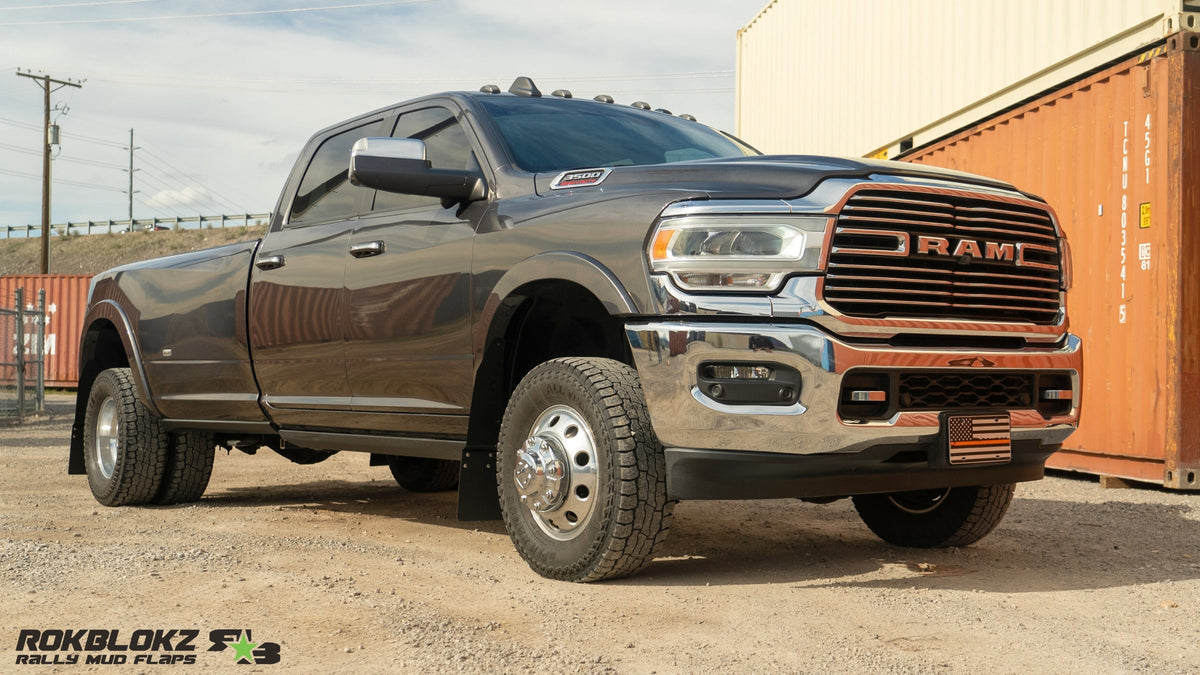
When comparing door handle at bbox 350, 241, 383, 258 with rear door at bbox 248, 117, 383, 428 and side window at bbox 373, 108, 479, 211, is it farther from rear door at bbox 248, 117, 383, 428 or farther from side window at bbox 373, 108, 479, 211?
side window at bbox 373, 108, 479, 211

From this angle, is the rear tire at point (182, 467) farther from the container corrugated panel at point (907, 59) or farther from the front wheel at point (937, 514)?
the container corrugated panel at point (907, 59)

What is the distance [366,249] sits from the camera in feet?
17.3

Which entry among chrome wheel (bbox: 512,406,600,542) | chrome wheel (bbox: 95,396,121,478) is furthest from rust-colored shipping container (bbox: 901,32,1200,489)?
chrome wheel (bbox: 95,396,121,478)

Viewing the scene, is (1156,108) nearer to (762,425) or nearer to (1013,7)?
(1013,7)

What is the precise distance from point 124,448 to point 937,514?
4.49 m

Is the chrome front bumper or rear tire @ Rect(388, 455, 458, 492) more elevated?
the chrome front bumper

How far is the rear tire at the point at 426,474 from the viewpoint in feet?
25.1

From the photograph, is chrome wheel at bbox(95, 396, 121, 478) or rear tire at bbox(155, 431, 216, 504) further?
chrome wheel at bbox(95, 396, 121, 478)

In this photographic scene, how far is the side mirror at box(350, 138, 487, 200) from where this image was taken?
15.2 ft

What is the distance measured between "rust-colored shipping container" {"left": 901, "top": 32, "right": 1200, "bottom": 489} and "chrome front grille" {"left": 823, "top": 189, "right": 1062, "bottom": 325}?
3.98 metres

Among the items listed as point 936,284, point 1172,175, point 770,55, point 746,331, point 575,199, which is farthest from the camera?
point 770,55

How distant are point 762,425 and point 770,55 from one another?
45.7ft

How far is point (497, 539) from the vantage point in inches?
219

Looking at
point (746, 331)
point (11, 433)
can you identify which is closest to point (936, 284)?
point (746, 331)
